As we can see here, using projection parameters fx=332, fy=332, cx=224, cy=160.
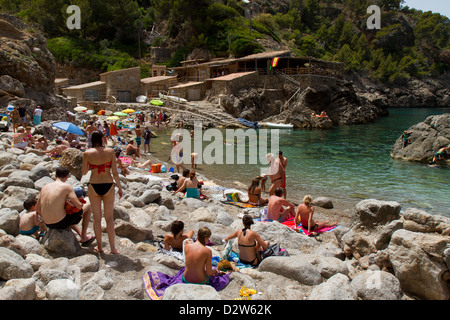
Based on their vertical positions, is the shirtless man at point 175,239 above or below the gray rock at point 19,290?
below

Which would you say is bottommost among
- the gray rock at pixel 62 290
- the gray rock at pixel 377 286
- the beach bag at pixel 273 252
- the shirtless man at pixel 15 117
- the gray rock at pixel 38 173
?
the beach bag at pixel 273 252

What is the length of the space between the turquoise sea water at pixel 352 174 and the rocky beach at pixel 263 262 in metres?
5.39

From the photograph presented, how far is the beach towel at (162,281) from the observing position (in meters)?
4.27

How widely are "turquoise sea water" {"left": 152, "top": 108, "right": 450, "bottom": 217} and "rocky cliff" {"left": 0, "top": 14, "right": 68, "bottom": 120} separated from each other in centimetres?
738

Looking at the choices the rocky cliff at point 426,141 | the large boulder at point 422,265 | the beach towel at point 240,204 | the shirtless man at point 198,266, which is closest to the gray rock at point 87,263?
the shirtless man at point 198,266

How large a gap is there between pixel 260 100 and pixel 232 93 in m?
3.49

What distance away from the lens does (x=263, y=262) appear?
5352 mm

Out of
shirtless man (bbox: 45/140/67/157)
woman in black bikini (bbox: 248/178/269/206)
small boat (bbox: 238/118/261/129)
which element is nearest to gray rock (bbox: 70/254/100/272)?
woman in black bikini (bbox: 248/178/269/206)

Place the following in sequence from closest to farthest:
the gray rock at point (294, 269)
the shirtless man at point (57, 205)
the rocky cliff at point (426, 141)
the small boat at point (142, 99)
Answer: the shirtless man at point (57, 205) → the gray rock at point (294, 269) → the rocky cliff at point (426, 141) → the small boat at point (142, 99)

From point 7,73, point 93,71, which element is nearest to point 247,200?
point 7,73

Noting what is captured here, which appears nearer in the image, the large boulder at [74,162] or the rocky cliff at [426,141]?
the large boulder at [74,162]

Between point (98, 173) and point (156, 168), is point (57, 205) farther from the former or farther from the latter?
point (156, 168)

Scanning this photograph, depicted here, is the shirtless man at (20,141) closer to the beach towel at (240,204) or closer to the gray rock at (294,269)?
the beach towel at (240,204)

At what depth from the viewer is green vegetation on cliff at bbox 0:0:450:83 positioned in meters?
51.6
